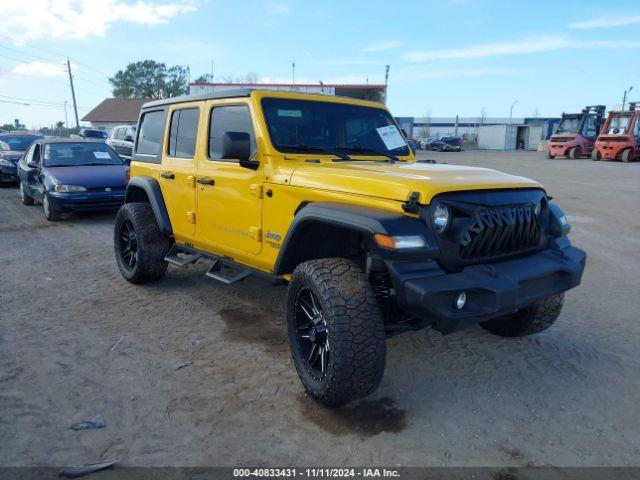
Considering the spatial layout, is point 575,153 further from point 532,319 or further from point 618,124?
point 532,319

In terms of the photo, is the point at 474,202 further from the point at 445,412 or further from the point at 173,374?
the point at 173,374

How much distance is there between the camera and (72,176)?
9109mm

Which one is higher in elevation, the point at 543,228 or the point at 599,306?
the point at 543,228

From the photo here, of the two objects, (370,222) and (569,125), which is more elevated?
(569,125)

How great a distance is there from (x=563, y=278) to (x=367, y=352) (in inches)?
57.3

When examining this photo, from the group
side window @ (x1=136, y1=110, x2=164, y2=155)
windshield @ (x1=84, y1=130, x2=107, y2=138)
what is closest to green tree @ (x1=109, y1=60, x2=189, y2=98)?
windshield @ (x1=84, y1=130, x2=107, y2=138)

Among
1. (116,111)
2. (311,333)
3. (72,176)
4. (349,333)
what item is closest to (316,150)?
(311,333)

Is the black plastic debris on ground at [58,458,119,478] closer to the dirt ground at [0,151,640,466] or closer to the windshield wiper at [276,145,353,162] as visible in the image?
the dirt ground at [0,151,640,466]

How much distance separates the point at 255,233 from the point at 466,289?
1.69 meters

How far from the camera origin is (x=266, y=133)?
12.3ft

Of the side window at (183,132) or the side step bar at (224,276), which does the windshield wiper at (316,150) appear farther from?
the side window at (183,132)

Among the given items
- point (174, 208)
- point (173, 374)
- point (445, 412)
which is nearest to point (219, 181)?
point (174, 208)

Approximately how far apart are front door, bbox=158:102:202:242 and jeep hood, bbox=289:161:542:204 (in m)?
1.46

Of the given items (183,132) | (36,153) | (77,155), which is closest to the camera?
(183,132)
